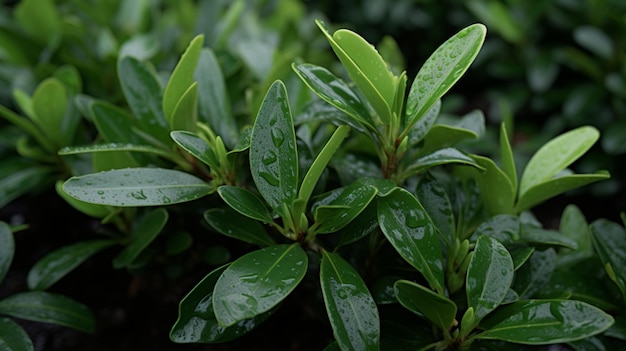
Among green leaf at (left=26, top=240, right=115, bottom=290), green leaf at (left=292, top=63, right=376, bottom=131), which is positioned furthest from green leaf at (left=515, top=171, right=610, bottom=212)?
green leaf at (left=26, top=240, right=115, bottom=290)

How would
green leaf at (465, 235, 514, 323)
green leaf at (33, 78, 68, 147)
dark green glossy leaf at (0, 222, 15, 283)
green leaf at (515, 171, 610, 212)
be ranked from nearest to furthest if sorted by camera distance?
green leaf at (465, 235, 514, 323) → green leaf at (515, 171, 610, 212) → dark green glossy leaf at (0, 222, 15, 283) → green leaf at (33, 78, 68, 147)

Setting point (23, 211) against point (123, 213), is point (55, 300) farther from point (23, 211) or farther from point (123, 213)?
point (23, 211)

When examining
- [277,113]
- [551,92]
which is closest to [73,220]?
[277,113]

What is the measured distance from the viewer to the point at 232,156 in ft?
3.67

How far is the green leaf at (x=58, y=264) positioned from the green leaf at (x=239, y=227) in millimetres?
365

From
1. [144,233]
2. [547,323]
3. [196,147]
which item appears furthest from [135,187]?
[547,323]

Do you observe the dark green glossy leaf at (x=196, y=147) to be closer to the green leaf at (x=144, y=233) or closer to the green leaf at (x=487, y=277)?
the green leaf at (x=144, y=233)

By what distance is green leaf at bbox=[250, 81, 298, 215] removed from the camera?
1.04 meters

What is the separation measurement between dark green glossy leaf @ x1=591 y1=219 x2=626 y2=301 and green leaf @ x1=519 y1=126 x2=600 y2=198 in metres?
0.14

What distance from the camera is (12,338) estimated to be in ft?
3.76

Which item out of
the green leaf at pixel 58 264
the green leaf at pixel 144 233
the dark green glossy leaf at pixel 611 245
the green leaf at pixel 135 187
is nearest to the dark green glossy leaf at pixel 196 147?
the green leaf at pixel 135 187

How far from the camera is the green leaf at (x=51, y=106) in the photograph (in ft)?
4.75

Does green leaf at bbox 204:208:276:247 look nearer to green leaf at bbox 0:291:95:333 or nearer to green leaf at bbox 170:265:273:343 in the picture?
green leaf at bbox 170:265:273:343

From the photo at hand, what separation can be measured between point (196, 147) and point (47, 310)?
50 centimetres
